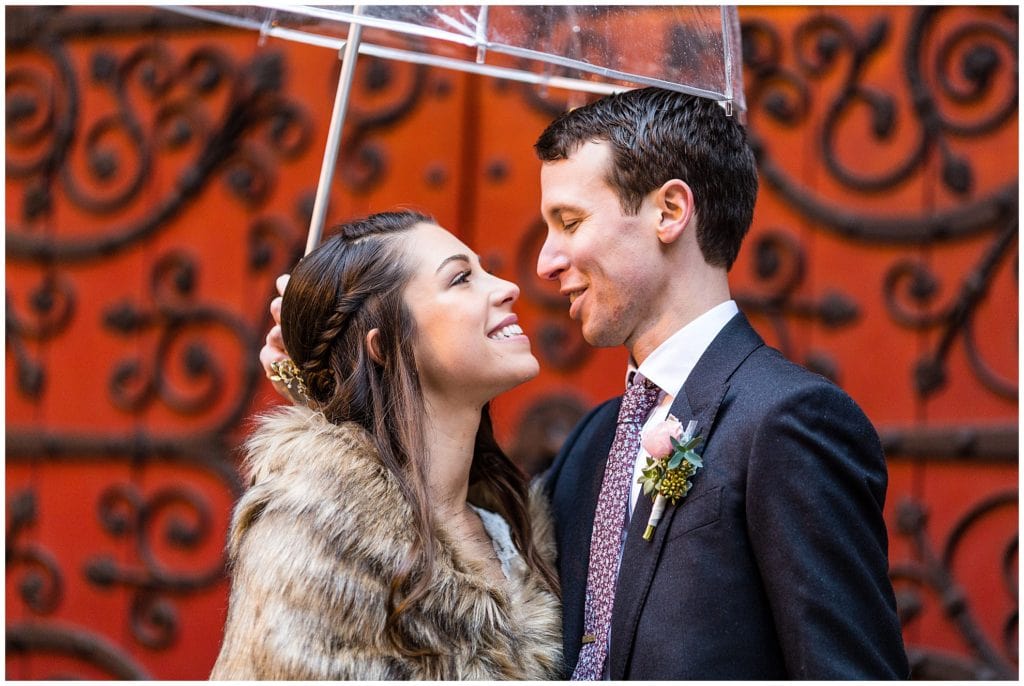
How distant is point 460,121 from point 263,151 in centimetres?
69

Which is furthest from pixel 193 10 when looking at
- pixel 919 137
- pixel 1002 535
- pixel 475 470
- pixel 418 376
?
pixel 1002 535

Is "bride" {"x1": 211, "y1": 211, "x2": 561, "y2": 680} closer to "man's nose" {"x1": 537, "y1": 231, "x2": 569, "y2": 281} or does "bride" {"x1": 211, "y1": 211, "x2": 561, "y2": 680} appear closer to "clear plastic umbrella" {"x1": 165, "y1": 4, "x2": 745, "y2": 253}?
"man's nose" {"x1": 537, "y1": 231, "x2": 569, "y2": 281}

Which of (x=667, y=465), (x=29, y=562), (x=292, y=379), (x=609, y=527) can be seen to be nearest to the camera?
(x=667, y=465)

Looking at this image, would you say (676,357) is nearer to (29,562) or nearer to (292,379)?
(292,379)

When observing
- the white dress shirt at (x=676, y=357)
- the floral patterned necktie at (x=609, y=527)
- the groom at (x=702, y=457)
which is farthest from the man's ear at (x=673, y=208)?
the floral patterned necktie at (x=609, y=527)

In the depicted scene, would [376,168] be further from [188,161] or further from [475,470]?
[475,470]

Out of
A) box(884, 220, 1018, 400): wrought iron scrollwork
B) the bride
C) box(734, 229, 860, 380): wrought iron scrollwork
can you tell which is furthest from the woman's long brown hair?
box(884, 220, 1018, 400): wrought iron scrollwork

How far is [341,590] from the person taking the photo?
6.54 ft

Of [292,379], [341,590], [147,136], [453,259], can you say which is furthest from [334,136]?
[147,136]

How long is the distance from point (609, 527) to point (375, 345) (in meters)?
0.59

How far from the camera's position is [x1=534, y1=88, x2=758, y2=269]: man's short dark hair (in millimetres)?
2299

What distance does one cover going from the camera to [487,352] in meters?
2.31

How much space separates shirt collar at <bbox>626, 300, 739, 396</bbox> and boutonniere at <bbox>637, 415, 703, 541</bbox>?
0.17 meters

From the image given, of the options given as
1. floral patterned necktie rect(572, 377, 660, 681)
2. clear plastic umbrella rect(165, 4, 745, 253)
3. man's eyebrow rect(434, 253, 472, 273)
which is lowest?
floral patterned necktie rect(572, 377, 660, 681)
